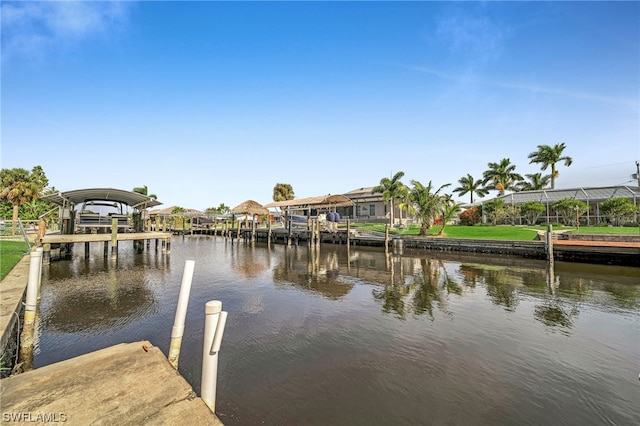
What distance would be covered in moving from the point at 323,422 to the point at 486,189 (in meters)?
56.1

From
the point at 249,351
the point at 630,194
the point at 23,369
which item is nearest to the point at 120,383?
the point at 249,351

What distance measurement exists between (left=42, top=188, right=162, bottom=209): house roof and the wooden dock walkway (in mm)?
20605

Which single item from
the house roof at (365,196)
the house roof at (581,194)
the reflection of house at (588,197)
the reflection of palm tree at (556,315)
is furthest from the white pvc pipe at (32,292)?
the house roof at (581,194)

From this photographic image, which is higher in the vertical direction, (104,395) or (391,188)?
(391,188)

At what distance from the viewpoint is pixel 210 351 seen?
347 centimetres

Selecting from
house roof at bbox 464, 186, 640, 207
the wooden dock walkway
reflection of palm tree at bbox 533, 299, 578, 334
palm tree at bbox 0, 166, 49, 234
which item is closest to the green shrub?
house roof at bbox 464, 186, 640, 207

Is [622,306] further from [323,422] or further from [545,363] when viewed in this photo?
[323,422]

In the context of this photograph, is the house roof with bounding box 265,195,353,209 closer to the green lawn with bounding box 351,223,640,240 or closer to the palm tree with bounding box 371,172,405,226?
the green lawn with bounding box 351,223,640,240

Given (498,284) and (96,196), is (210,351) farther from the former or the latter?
(96,196)

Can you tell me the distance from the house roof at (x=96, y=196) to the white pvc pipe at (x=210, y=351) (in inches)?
844

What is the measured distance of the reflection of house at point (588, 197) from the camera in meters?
32.8

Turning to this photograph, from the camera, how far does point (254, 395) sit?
4.96 meters

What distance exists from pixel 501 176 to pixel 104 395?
5918 centimetres

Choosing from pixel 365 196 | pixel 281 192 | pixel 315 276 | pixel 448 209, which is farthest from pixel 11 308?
pixel 281 192
